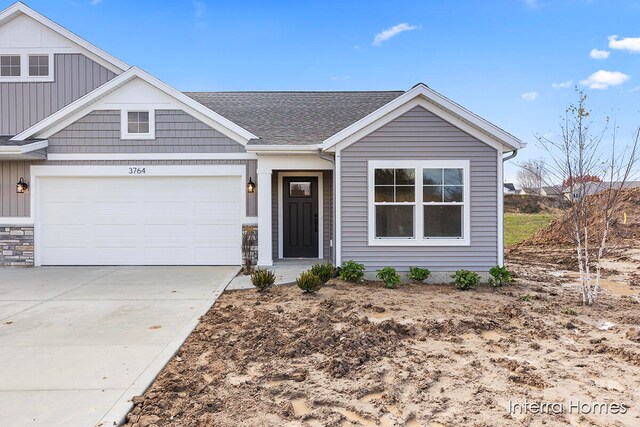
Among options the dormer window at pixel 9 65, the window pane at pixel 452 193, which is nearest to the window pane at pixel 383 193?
the window pane at pixel 452 193

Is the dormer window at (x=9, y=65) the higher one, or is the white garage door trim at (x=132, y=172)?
the dormer window at (x=9, y=65)

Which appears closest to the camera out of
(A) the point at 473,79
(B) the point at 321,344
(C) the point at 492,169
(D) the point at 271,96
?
(B) the point at 321,344

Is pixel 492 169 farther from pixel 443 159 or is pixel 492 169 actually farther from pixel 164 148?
pixel 164 148

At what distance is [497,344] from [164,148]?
7907 mm

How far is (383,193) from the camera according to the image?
782cm

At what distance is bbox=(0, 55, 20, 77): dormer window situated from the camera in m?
9.63

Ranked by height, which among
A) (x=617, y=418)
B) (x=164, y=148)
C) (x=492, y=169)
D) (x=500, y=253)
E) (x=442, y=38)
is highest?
(x=442, y=38)

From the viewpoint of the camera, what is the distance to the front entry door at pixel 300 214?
10055mm

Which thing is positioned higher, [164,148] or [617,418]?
[164,148]

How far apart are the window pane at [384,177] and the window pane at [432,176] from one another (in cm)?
67

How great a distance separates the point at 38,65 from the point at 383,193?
9.42 meters

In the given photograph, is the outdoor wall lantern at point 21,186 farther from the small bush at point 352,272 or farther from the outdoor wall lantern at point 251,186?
the small bush at point 352,272

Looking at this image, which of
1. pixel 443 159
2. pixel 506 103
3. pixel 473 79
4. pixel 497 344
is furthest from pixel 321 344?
pixel 506 103

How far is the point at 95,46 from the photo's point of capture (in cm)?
973
